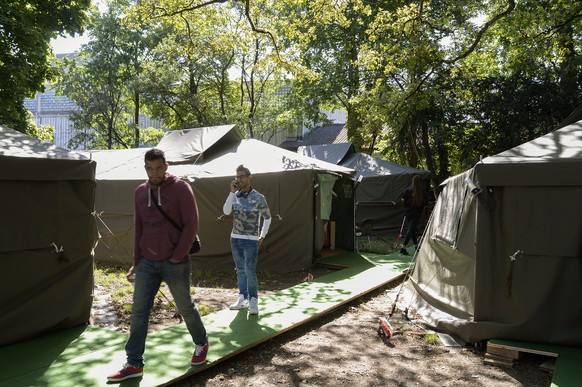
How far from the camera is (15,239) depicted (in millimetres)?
4883

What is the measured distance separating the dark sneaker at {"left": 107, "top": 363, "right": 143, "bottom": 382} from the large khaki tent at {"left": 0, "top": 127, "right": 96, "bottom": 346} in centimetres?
154

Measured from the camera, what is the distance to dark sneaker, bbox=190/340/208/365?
172 inches

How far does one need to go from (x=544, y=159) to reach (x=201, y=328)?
352cm

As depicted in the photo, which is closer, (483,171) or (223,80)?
(483,171)

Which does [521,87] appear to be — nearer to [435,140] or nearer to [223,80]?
[435,140]

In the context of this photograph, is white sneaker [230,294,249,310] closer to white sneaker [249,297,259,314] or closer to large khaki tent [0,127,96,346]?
white sneaker [249,297,259,314]

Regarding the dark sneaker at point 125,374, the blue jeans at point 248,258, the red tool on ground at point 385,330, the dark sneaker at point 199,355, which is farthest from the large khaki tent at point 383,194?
the dark sneaker at point 125,374

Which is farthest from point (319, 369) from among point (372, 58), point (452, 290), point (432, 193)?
point (432, 193)

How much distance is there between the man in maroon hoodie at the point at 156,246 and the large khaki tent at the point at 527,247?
290cm

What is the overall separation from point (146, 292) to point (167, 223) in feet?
1.88

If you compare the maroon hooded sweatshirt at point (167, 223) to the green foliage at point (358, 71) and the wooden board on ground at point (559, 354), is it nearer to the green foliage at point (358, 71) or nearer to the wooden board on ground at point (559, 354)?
the wooden board on ground at point (559, 354)

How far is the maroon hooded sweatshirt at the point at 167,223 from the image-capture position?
13.1 feet

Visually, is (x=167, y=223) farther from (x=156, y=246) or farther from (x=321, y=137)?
(x=321, y=137)

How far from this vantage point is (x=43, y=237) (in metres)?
5.16
